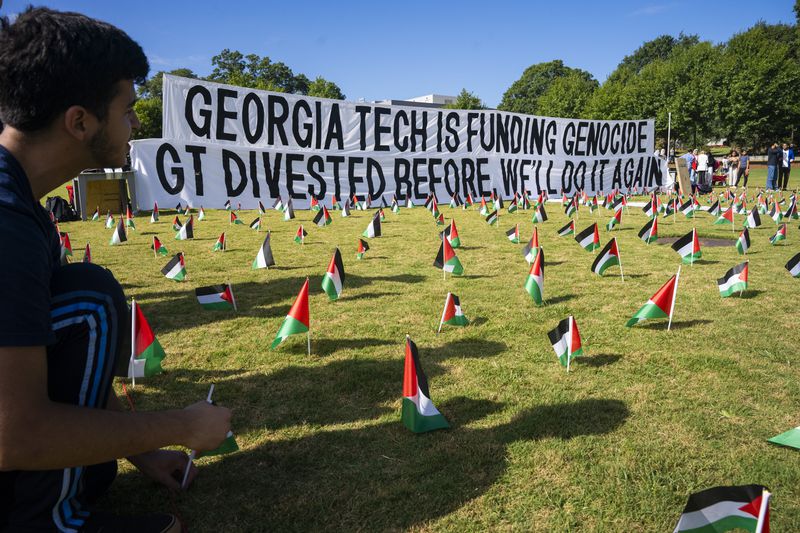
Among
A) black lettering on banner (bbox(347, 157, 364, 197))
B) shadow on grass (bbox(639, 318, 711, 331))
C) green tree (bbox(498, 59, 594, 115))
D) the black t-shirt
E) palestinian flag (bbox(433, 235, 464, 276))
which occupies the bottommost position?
shadow on grass (bbox(639, 318, 711, 331))

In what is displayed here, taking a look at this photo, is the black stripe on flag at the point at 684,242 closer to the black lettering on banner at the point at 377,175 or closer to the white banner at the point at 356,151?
the white banner at the point at 356,151

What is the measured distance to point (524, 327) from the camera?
13.9 ft

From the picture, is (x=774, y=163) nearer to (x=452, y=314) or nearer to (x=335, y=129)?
(x=335, y=129)

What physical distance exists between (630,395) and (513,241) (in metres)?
5.43

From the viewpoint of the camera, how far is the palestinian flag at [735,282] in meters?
4.87

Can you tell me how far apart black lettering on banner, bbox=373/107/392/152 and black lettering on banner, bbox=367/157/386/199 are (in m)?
0.50

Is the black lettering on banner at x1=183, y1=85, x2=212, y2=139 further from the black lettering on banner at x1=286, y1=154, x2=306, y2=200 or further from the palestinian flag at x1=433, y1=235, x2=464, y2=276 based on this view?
the palestinian flag at x1=433, y1=235, x2=464, y2=276

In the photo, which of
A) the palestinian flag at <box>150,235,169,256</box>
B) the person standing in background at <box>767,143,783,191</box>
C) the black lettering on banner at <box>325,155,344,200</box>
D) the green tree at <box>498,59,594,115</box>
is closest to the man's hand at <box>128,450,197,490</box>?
the palestinian flag at <box>150,235,169,256</box>

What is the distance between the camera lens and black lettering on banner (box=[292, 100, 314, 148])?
14.9 m

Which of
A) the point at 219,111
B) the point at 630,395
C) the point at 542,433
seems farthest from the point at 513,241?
the point at 219,111

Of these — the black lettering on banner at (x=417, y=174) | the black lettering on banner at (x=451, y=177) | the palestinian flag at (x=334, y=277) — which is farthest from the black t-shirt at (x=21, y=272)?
the black lettering on banner at (x=451, y=177)

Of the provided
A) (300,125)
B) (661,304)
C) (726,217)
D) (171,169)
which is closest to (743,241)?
(726,217)

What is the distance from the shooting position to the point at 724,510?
1.46 m

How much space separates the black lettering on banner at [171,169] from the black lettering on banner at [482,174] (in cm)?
1013
